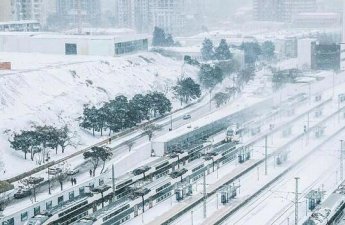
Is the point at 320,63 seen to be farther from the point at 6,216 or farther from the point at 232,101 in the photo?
the point at 6,216

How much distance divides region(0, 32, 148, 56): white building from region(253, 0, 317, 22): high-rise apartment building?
35.0 ft

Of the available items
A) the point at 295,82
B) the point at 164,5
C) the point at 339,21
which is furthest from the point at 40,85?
the point at 339,21

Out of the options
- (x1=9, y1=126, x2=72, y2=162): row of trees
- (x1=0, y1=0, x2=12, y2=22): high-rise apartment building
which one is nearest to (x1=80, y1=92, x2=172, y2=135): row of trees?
(x1=9, y1=126, x2=72, y2=162): row of trees

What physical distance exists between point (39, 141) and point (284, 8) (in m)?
19.1

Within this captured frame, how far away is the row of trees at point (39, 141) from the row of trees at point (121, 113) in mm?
981

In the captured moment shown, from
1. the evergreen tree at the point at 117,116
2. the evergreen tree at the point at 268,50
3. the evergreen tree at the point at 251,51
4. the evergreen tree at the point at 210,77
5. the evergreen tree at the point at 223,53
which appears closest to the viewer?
the evergreen tree at the point at 117,116

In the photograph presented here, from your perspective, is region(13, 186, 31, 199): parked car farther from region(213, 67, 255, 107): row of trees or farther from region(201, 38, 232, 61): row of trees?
region(201, 38, 232, 61): row of trees

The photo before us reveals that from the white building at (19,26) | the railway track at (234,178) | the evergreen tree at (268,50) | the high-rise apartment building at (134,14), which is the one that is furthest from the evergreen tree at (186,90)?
the high-rise apartment building at (134,14)

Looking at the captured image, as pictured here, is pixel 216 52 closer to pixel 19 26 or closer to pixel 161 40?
pixel 161 40

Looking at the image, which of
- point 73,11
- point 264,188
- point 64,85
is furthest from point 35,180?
point 73,11

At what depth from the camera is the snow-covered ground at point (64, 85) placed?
34.3ft

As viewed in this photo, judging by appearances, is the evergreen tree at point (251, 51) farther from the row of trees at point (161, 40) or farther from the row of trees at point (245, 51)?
the row of trees at point (161, 40)

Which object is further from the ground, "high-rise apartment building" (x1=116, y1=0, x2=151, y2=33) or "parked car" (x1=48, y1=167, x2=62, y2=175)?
"high-rise apartment building" (x1=116, y1=0, x2=151, y2=33)

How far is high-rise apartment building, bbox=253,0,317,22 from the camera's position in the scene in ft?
87.4
